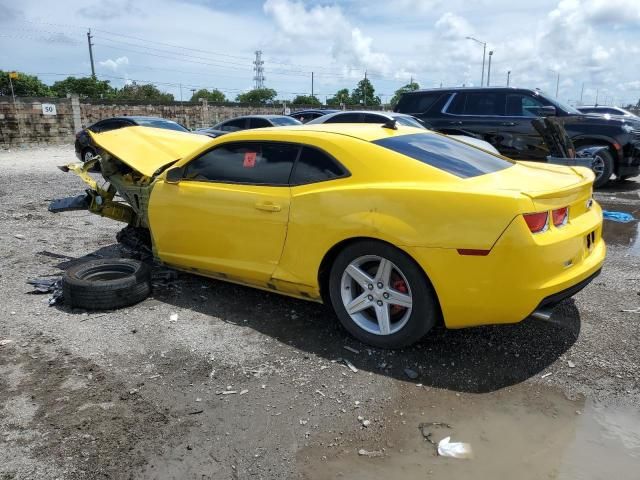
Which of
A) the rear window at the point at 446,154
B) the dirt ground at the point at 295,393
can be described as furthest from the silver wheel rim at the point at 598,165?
the rear window at the point at 446,154

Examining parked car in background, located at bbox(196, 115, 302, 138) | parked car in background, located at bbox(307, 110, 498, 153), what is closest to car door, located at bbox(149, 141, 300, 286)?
parked car in background, located at bbox(307, 110, 498, 153)

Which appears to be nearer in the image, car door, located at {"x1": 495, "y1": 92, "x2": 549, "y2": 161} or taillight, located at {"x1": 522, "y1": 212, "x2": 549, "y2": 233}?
taillight, located at {"x1": 522, "y1": 212, "x2": 549, "y2": 233}

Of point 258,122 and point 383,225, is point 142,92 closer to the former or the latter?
point 258,122

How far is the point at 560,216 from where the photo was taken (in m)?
3.34

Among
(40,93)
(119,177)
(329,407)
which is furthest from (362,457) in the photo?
(40,93)

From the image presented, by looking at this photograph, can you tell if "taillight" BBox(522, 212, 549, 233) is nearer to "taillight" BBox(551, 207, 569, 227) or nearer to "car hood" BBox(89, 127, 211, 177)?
"taillight" BBox(551, 207, 569, 227)

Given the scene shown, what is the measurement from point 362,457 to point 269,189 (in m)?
2.14

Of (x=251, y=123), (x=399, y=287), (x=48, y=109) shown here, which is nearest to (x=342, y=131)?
(x=399, y=287)

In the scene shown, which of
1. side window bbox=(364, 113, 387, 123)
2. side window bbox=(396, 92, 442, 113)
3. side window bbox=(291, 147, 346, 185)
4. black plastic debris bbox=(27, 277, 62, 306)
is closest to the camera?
side window bbox=(291, 147, 346, 185)

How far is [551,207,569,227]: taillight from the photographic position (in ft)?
10.7

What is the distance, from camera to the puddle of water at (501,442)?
255 centimetres

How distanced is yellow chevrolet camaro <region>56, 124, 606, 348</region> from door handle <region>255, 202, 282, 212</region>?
0.02m

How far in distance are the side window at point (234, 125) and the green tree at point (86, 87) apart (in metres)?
49.3

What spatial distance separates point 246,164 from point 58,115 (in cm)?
2314
